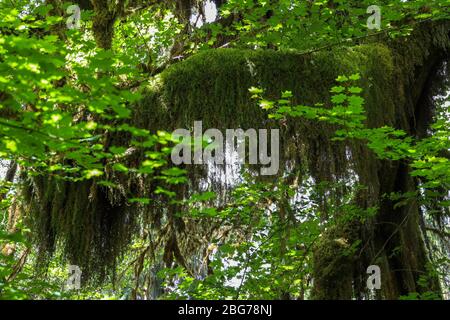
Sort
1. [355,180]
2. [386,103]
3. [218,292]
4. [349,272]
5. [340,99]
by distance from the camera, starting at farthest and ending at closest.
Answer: [349,272] → [218,292] → [386,103] → [355,180] → [340,99]

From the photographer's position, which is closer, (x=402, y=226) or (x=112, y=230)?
(x=112, y=230)

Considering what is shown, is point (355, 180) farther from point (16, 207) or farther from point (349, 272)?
point (16, 207)

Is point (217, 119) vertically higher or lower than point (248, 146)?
higher

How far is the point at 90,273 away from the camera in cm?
414

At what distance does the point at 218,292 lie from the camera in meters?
4.90

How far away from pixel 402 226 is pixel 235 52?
299 centimetres

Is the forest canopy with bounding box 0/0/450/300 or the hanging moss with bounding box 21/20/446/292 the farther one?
the hanging moss with bounding box 21/20/446/292

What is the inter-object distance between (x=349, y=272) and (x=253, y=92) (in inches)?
113

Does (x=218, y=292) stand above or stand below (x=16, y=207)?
below

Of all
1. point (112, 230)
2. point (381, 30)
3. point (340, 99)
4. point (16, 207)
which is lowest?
point (112, 230)

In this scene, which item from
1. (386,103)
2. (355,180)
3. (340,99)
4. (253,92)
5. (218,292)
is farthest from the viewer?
(218,292)

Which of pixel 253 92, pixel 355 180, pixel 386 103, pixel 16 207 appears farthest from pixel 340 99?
pixel 16 207

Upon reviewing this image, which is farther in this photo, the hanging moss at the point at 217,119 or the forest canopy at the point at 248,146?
the hanging moss at the point at 217,119

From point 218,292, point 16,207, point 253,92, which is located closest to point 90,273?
point 16,207
